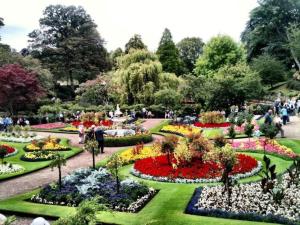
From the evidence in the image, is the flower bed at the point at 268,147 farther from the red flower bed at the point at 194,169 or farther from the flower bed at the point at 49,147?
the flower bed at the point at 49,147

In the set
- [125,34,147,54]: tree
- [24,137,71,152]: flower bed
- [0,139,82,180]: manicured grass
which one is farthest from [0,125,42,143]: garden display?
[125,34,147,54]: tree

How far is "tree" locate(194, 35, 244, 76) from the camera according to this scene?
63656mm

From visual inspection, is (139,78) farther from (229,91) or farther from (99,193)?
(99,193)

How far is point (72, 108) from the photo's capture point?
166ft

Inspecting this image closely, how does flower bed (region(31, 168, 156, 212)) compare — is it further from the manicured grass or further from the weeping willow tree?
the weeping willow tree

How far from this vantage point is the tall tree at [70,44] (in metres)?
64.2

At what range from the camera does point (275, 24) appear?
207 ft

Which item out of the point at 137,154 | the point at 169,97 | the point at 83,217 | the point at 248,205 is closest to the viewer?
the point at 83,217

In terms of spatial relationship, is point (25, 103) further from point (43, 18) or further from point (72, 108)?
point (43, 18)

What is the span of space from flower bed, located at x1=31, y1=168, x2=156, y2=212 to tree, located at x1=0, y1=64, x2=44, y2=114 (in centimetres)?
3000

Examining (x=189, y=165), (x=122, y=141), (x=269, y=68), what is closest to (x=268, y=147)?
(x=189, y=165)

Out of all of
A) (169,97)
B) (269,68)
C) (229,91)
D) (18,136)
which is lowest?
(18,136)

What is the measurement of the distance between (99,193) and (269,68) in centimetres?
5070

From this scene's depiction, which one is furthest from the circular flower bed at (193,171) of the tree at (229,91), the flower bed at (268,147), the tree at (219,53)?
the tree at (219,53)
